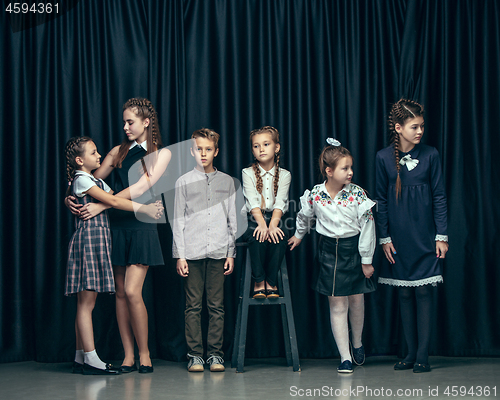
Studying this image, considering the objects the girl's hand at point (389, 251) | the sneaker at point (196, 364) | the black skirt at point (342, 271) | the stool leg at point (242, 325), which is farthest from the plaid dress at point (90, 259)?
the girl's hand at point (389, 251)

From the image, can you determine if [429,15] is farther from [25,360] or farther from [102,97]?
[25,360]

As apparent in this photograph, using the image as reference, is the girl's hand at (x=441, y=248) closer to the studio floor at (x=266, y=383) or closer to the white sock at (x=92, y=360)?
the studio floor at (x=266, y=383)

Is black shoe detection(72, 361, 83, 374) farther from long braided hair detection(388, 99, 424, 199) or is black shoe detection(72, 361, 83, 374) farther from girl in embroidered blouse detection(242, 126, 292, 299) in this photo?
long braided hair detection(388, 99, 424, 199)

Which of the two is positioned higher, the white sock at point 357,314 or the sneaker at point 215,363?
the white sock at point 357,314

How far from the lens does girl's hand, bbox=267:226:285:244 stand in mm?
2473

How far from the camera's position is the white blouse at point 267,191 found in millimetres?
2545

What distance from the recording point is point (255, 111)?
300 centimetres

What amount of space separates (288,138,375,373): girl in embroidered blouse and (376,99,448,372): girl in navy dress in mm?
125

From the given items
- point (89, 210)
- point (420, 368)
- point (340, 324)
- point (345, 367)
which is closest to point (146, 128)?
point (89, 210)

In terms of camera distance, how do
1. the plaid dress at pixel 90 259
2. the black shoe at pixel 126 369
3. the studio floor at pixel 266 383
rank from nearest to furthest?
the studio floor at pixel 266 383 < the plaid dress at pixel 90 259 < the black shoe at pixel 126 369

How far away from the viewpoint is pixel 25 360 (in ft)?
9.41

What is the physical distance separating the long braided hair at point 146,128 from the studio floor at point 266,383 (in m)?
1.13

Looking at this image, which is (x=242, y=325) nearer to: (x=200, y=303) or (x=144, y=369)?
(x=200, y=303)

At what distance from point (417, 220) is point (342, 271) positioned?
1.52 ft
